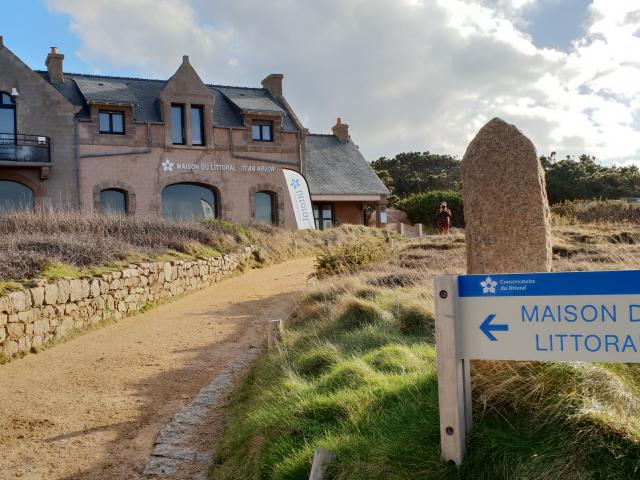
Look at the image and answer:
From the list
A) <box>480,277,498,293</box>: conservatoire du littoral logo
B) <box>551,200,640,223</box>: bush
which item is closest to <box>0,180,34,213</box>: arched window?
<box>551,200,640,223</box>: bush

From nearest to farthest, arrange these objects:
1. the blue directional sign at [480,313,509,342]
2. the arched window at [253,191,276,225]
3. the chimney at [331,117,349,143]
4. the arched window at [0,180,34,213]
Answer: the blue directional sign at [480,313,509,342], the arched window at [0,180,34,213], the arched window at [253,191,276,225], the chimney at [331,117,349,143]

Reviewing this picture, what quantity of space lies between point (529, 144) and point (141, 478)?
388 centimetres

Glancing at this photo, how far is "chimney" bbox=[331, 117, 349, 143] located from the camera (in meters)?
34.7

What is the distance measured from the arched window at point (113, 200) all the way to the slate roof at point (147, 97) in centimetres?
310

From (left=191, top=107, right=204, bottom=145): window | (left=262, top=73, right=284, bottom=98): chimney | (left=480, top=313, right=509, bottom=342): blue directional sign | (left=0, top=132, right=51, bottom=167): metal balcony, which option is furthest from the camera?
(left=262, top=73, right=284, bottom=98): chimney

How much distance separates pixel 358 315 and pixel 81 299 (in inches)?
197

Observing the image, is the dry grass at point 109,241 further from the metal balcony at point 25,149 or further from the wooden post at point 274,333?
the metal balcony at point 25,149

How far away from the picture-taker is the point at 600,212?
877 inches

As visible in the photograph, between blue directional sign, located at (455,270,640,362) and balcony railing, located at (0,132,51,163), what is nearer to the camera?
blue directional sign, located at (455,270,640,362)

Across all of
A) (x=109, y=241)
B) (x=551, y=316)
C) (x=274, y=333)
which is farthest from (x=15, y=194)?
(x=551, y=316)

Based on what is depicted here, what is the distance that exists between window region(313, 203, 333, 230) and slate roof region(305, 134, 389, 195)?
1.36 metres

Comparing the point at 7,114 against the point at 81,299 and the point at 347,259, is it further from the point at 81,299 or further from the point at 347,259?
the point at 81,299

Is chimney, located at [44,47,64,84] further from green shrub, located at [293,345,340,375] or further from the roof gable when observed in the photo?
green shrub, located at [293,345,340,375]

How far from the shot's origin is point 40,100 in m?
24.2
